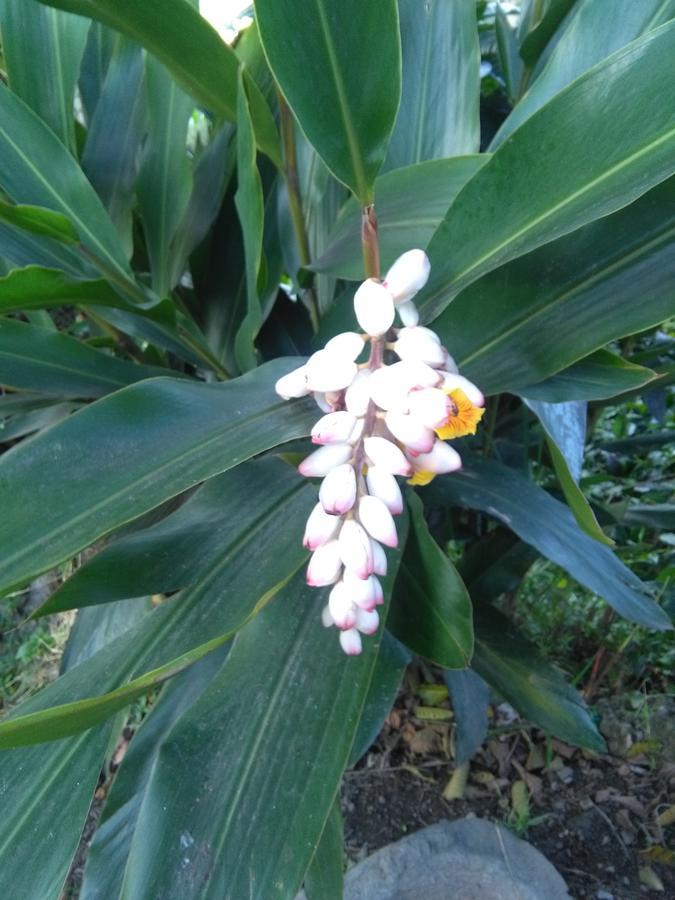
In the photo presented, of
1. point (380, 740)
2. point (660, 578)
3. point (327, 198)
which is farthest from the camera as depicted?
point (380, 740)

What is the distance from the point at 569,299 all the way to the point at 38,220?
Result: 0.42 metres

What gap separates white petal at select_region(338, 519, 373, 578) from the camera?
40cm

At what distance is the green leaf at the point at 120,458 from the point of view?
1.39 feet

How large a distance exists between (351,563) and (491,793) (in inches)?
31.1

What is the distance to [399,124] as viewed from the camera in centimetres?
68

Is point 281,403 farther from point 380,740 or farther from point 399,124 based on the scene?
point 380,740

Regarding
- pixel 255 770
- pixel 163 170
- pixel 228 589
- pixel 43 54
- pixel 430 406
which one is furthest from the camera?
pixel 163 170

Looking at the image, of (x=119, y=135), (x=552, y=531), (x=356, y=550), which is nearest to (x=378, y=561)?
(x=356, y=550)

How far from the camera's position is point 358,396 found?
39 cm

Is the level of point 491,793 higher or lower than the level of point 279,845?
lower

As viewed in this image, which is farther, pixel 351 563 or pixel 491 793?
pixel 491 793

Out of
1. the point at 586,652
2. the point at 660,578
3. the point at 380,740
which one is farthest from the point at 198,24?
the point at 586,652

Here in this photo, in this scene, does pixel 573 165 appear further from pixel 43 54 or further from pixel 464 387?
pixel 43 54

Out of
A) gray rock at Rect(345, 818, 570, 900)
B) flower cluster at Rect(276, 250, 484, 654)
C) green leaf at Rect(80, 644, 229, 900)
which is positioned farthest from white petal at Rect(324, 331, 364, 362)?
gray rock at Rect(345, 818, 570, 900)
